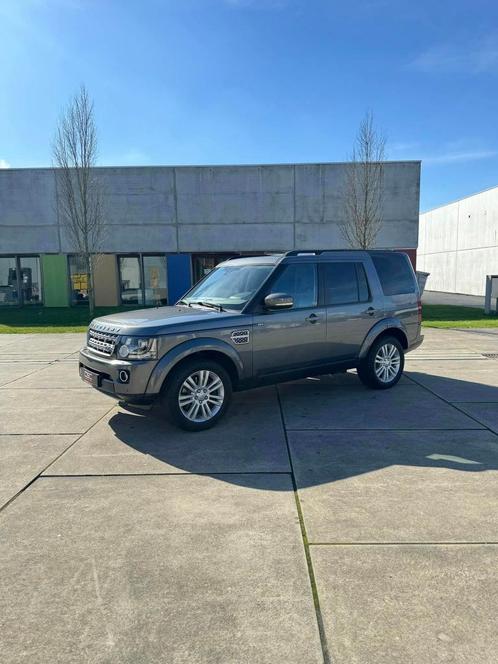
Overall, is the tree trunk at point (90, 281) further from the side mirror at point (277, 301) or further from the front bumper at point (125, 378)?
the side mirror at point (277, 301)

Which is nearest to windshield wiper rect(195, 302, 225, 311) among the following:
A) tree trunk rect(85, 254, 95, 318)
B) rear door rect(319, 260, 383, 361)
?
rear door rect(319, 260, 383, 361)

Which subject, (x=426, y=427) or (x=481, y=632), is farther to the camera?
(x=426, y=427)

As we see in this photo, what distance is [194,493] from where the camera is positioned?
12.4 feet

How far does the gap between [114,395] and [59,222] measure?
65.9ft

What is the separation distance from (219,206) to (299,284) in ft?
56.4

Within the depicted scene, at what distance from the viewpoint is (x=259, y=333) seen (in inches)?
221

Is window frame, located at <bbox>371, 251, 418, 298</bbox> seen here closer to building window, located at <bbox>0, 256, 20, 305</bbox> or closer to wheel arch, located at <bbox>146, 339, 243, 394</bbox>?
wheel arch, located at <bbox>146, 339, 243, 394</bbox>

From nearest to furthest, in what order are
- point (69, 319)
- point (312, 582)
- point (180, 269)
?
point (312, 582), point (69, 319), point (180, 269)

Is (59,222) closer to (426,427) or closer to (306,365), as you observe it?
(306,365)

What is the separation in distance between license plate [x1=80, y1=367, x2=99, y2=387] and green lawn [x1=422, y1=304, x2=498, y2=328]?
496 inches

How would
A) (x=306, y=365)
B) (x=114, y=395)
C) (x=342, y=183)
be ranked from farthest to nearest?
(x=342, y=183), (x=306, y=365), (x=114, y=395)

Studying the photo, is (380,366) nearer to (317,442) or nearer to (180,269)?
(317,442)

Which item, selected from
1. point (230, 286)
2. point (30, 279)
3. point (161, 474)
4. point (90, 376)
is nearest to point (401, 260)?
point (230, 286)

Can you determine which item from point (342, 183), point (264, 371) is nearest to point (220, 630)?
point (264, 371)
